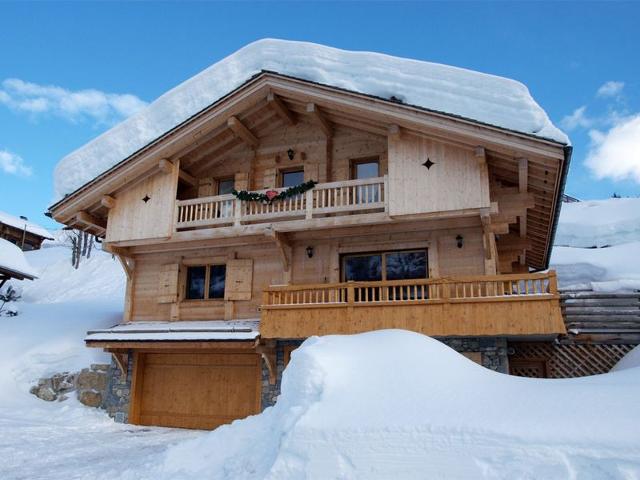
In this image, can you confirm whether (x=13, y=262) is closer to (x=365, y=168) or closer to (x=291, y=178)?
(x=291, y=178)

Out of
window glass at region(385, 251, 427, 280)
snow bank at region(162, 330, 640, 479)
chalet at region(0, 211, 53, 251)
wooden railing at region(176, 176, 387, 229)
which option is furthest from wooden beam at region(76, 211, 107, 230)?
chalet at region(0, 211, 53, 251)

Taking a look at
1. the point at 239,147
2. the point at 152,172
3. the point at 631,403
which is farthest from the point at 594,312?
the point at 152,172

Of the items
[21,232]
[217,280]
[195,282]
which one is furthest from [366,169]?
[21,232]

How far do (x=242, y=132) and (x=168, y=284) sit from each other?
496cm

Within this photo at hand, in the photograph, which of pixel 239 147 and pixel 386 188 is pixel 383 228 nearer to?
pixel 386 188

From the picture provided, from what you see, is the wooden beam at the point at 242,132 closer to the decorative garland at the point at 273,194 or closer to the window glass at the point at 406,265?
the decorative garland at the point at 273,194

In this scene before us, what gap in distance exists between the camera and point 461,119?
1217cm

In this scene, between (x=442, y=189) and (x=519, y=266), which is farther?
(x=519, y=266)

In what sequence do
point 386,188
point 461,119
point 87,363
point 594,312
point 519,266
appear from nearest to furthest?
point 461,119 → point 386,188 → point 594,312 → point 87,363 → point 519,266

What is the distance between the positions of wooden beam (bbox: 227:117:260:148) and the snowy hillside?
35.0 ft

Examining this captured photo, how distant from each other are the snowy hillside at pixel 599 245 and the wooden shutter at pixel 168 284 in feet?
39.3

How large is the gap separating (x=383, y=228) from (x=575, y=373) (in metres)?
6.07

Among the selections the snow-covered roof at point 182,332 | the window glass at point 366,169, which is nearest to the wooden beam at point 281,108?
the window glass at point 366,169

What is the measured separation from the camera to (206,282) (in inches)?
615
